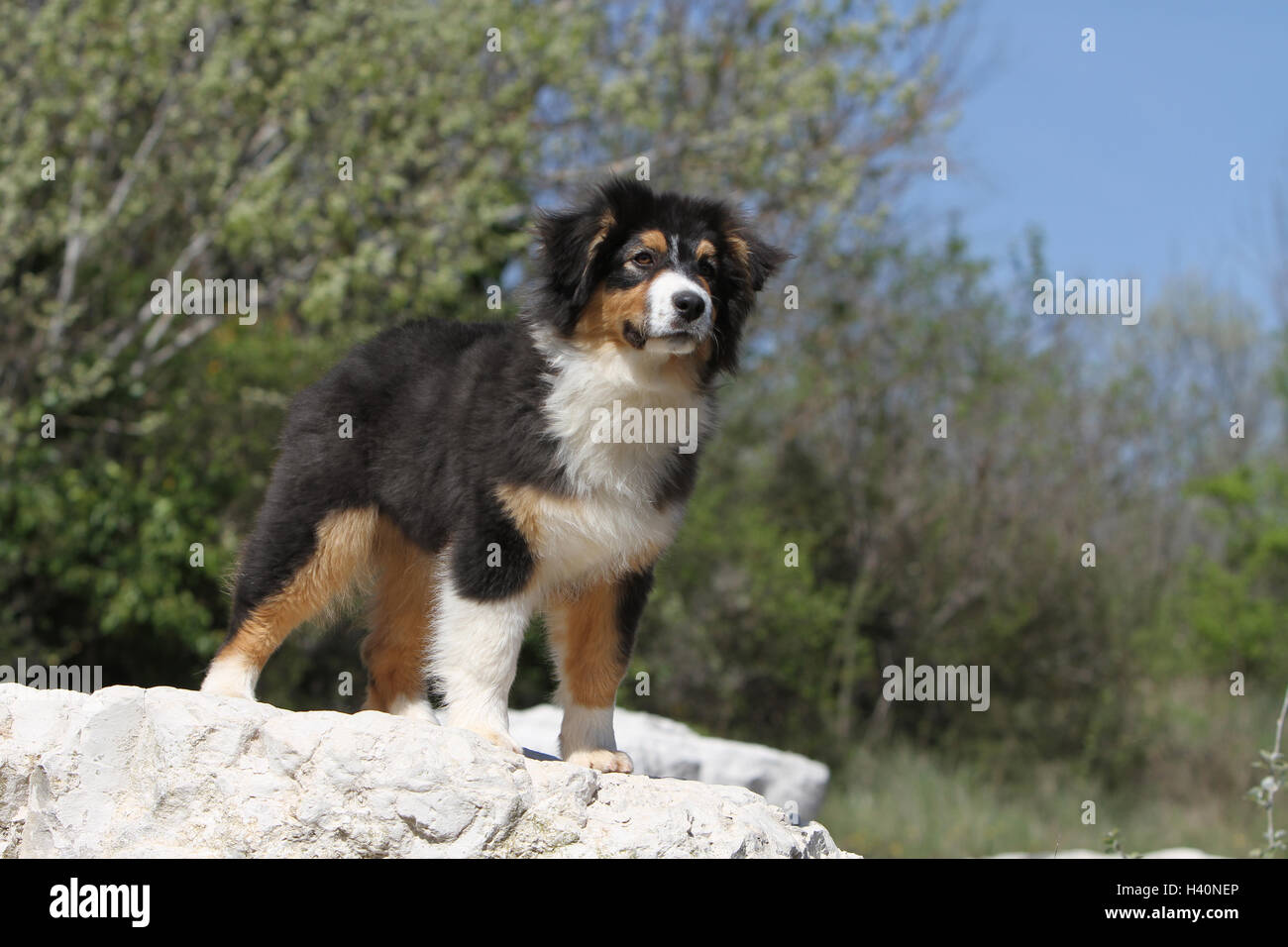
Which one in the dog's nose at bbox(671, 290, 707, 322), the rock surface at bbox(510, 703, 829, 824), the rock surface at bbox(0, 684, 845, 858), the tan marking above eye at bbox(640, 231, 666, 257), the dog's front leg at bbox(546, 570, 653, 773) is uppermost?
the tan marking above eye at bbox(640, 231, 666, 257)

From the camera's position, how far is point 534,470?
5.81 m

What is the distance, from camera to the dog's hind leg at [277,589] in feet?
20.5

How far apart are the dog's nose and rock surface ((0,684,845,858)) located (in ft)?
6.17

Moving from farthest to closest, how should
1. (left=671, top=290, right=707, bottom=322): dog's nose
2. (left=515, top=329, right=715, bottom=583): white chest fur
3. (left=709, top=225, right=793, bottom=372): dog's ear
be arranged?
(left=709, top=225, right=793, bottom=372): dog's ear, (left=515, top=329, right=715, bottom=583): white chest fur, (left=671, top=290, right=707, bottom=322): dog's nose

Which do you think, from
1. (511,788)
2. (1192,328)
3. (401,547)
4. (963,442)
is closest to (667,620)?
(963,442)

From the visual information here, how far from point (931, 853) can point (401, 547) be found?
905cm

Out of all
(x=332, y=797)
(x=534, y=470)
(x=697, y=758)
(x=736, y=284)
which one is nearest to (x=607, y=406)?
(x=534, y=470)

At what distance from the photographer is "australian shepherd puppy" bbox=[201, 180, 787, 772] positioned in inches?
228

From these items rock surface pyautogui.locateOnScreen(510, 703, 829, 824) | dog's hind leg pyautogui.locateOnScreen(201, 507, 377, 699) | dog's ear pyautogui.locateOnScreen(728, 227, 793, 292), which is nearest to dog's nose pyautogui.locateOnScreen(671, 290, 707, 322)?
dog's ear pyautogui.locateOnScreen(728, 227, 793, 292)

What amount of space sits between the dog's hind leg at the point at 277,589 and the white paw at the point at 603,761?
1.43 metres

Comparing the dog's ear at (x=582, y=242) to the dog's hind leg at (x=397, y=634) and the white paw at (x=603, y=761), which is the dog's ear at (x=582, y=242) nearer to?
the dog's hind leg at (x=397, y=634)

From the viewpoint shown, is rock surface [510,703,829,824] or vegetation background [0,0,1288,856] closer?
rock surface [510,703,829,824]

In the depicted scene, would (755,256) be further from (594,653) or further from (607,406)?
(594,653)

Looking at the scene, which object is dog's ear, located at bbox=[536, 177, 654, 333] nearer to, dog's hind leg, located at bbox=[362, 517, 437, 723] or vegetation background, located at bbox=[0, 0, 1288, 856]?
dog's hind leg, located at bbox=[362, 517, 437, 723]
